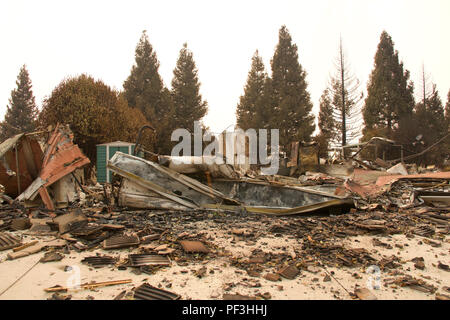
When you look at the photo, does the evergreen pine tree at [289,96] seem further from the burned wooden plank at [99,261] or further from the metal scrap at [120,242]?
the burned wooden plank at [99,261]

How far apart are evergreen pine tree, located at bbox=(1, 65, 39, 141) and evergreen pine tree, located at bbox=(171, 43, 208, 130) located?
22290 mm

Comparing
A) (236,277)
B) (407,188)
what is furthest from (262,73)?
(236,277)

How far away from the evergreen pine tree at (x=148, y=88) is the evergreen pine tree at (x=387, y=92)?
2216 cm

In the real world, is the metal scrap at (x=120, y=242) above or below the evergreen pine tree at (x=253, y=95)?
below

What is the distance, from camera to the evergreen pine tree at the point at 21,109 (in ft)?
123

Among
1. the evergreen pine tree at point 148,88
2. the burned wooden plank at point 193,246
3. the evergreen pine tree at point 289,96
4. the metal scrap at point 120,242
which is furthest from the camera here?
the evergreen pine tree at point 289,96

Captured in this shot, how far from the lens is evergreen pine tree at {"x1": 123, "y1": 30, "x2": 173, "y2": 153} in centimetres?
2803

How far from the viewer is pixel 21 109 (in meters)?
39.4

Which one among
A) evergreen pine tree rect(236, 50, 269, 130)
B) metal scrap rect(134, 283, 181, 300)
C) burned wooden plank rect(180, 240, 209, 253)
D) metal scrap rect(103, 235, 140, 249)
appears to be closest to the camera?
metal scrap rect(134, 283, 181, 300)
